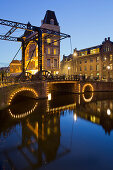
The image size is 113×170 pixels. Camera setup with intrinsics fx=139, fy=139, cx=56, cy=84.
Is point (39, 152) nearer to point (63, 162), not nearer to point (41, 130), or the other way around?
point (63, 162)

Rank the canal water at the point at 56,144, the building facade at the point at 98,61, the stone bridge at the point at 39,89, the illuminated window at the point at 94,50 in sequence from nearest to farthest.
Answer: the canal water at the point at 56,144 → the stone bridge at the point at 39,89 → the building facade at the point at 98,61 → the illuminated window at the point at 94,50

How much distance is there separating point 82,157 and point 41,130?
4549 mm

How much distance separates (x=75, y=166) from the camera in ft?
20.9

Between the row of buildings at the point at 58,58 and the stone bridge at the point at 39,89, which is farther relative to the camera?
the row of buildings at the point at 58,58

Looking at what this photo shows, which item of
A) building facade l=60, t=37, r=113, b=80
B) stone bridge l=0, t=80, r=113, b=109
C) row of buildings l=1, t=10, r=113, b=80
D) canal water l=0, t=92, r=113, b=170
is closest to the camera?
canal water l=0, t=92, r=113, b=170

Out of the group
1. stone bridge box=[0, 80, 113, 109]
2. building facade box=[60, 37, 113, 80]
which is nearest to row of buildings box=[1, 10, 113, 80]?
building facade box=[60, 37, 113, 80]

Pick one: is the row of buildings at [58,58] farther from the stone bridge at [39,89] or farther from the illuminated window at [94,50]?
the stone bridge at [39,89]

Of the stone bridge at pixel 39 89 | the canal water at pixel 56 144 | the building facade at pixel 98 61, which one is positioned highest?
the building facade at pixel 98 61

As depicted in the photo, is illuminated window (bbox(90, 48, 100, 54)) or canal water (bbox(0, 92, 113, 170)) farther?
illuminated window (bbox(90, 48, 100, 54))

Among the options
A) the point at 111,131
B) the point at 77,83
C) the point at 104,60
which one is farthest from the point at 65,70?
the point at 111,131

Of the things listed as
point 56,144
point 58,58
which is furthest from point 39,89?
point 58,58

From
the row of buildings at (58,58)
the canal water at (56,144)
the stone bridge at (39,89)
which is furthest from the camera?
the row of buildings at (58,58)

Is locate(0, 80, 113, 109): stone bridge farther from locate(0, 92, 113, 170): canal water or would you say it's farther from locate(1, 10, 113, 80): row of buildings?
locate(0, 92, 113, 170): canal water

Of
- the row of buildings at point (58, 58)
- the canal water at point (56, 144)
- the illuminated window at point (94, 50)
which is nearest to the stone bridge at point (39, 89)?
the row of buildings at point (58, 58)
